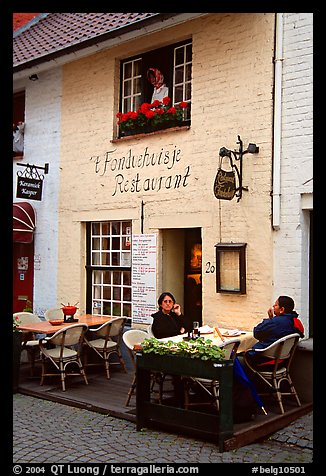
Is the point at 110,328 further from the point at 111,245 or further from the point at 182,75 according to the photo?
the point at 182,75

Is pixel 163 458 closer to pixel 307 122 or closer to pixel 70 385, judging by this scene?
pixel 70 385

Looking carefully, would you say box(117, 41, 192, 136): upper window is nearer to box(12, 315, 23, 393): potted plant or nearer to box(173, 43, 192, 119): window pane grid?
box(173, 43, 192, 119): window pane grid

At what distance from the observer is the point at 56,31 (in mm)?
12195

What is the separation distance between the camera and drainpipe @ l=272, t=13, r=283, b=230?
8022 millimetres

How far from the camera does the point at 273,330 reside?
716cm

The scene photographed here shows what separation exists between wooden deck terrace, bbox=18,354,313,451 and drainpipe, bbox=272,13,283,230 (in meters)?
2.59

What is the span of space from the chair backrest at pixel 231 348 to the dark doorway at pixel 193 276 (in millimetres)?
2877

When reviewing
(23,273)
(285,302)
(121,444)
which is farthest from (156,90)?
(121,444)

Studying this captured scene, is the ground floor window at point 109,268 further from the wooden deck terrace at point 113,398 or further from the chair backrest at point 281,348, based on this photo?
the chair backrest at point 281,348

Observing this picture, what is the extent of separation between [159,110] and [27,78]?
385 centimetres

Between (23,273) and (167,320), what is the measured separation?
5.24m

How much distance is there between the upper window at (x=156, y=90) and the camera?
31.4ft
